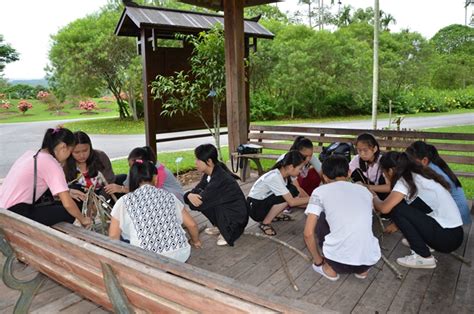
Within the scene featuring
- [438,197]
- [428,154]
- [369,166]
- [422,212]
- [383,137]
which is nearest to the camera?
[438,197]

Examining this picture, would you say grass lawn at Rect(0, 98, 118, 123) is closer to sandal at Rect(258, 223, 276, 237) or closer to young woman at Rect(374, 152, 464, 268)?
sandal at Rect(258, 223, 276, 237)

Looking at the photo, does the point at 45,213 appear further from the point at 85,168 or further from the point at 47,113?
the point at 47,113

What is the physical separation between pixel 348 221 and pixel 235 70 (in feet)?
12.1

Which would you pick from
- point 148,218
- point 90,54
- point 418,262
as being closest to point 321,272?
point 418,262

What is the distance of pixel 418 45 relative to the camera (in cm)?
2511

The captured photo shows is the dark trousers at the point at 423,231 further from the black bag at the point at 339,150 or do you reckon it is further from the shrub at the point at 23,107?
the shrub at the point at 23,107

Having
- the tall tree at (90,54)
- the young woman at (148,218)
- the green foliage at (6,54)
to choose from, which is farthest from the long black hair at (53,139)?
the green foliage at (6,54)

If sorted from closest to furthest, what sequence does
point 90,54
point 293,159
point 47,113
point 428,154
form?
point 428,154, point 293,159, point 90,54, point 47,113

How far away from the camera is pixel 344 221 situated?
8.57 ft

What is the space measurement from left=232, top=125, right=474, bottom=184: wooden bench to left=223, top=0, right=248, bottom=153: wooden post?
0.27m

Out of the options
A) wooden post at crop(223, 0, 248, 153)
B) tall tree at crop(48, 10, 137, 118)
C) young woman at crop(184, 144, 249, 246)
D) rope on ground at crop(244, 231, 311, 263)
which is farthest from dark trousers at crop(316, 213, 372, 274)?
tall tree at crop(48, 10, 137, 118)

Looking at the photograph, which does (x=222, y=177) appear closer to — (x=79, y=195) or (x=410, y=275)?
(x=79, y=195)

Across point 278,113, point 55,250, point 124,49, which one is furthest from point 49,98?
point 55,250

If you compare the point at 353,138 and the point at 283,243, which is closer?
the point at 283,243
